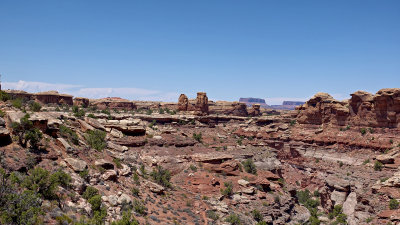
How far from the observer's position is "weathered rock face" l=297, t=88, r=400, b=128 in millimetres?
47219

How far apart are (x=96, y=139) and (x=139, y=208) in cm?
1257

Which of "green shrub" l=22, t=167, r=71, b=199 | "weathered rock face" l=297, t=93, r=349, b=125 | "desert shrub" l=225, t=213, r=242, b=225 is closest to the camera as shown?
"green shrub" l=22, t=167, r=71, b=199

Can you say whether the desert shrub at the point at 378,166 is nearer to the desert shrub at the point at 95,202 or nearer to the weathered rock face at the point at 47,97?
the desert shrub at the point at 95,202

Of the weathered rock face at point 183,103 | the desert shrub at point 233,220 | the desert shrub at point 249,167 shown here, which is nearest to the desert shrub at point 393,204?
the desert shrub at point 233,220

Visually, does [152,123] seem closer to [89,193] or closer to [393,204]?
[89,193]

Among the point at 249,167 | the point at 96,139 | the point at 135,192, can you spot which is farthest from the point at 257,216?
the point at 96,139

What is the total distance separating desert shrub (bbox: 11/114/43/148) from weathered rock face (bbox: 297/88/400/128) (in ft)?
159

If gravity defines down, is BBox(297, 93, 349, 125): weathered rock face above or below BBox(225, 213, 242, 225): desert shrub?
above

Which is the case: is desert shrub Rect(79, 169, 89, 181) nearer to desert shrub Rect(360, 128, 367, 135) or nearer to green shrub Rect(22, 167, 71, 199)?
green shrub Rect(22, 167, 71, 199)

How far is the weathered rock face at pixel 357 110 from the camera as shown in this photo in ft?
155

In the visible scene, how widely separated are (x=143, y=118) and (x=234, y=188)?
2589 cm

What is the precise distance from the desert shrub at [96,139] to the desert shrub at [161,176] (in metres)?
5.68

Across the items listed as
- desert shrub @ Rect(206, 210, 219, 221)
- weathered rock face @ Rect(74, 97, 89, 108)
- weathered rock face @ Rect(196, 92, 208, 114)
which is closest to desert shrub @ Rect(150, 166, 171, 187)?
desert shrub @ Rect(206, 210, 219, 221)

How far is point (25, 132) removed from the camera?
20562mm
